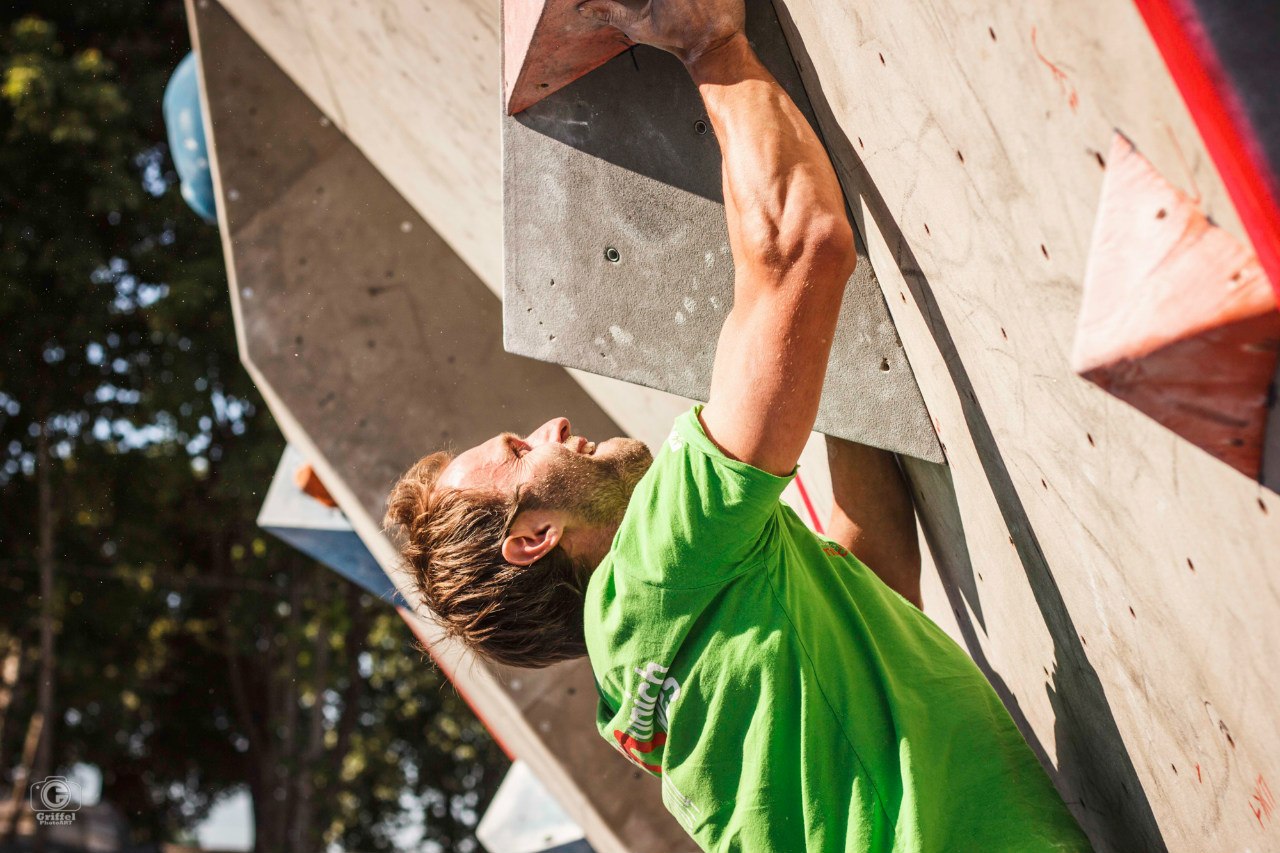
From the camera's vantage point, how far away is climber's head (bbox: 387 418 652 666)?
2.03 metres

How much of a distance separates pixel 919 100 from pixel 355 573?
438 cm

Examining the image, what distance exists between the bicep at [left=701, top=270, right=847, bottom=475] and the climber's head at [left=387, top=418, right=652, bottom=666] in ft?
1.77

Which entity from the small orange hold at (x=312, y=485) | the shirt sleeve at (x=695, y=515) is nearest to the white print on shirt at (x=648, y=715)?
the shirt sleeve at (x=695, y=515)

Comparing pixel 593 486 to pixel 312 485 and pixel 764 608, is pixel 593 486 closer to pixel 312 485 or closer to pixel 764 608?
pixel 764 608

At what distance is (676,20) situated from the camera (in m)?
1.70

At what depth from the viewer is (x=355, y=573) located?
206 inches

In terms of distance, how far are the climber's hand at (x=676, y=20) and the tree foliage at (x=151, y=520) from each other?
8.71 metres

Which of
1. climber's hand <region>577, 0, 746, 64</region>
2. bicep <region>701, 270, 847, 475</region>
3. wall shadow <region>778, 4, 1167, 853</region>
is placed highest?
climber's hand <region>577, 0, 746, 64</region>

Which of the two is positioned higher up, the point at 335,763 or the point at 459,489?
the point at 459,489

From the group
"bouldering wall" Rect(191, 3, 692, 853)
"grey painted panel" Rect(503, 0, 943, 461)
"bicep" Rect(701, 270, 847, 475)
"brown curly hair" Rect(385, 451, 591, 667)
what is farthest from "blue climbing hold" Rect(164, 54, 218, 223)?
"bicep" Rect(701, 270, 847, 475)

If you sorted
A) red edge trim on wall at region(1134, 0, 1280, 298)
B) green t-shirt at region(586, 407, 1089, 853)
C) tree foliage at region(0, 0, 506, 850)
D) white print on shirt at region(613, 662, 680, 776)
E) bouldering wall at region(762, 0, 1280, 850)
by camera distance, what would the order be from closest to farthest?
red edge trim on wall at region(1134, 0, 1280, 298), bouldering wall at region(762, 0, 1280, 850), green t-shirt at region(586, 407, 1089, 853), white print on shirt at region(613, 662, 680, 776), tree foliage at region(0, 0, 506, 850)

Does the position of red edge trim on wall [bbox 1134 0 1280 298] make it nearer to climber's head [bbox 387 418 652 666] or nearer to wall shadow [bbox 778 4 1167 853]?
wall shadow [bbox 778 4 1167 853]

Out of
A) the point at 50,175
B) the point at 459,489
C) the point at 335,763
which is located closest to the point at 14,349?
the point at 50,175

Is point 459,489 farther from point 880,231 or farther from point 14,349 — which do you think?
point 14,349
